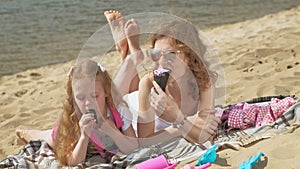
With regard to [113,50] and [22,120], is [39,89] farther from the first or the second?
[113,50]

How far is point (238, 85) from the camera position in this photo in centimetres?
536

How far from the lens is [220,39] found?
8.68 m

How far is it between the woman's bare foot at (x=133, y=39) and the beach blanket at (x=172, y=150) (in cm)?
79

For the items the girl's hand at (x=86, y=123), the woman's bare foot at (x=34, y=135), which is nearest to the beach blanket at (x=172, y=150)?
the woman's bare foot at (x=34, y=135)

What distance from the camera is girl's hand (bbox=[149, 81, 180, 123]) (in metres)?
3.79

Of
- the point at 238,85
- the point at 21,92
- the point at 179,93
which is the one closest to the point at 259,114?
the point at 179,93

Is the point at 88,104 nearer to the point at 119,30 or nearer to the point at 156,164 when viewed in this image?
the point at 156,164

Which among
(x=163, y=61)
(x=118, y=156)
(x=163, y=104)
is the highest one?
(x=163, y=61)

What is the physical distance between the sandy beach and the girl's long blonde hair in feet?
2.79

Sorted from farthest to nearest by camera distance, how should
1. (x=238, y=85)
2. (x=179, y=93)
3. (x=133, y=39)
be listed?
1. (x=238, y=85)
2. (x=133, y=39)
3. (x=179, y=93)

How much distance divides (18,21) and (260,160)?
871 cm

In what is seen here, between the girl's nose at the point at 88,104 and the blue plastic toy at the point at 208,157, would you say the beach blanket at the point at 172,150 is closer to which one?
the blue plastic toy at the point at 208,157

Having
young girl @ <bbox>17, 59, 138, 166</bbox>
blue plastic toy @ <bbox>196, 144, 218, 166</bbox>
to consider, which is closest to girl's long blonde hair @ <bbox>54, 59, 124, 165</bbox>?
young girl @ <bbox>17, 59, 138, 166</bbox>

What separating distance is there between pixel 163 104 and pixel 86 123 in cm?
58
